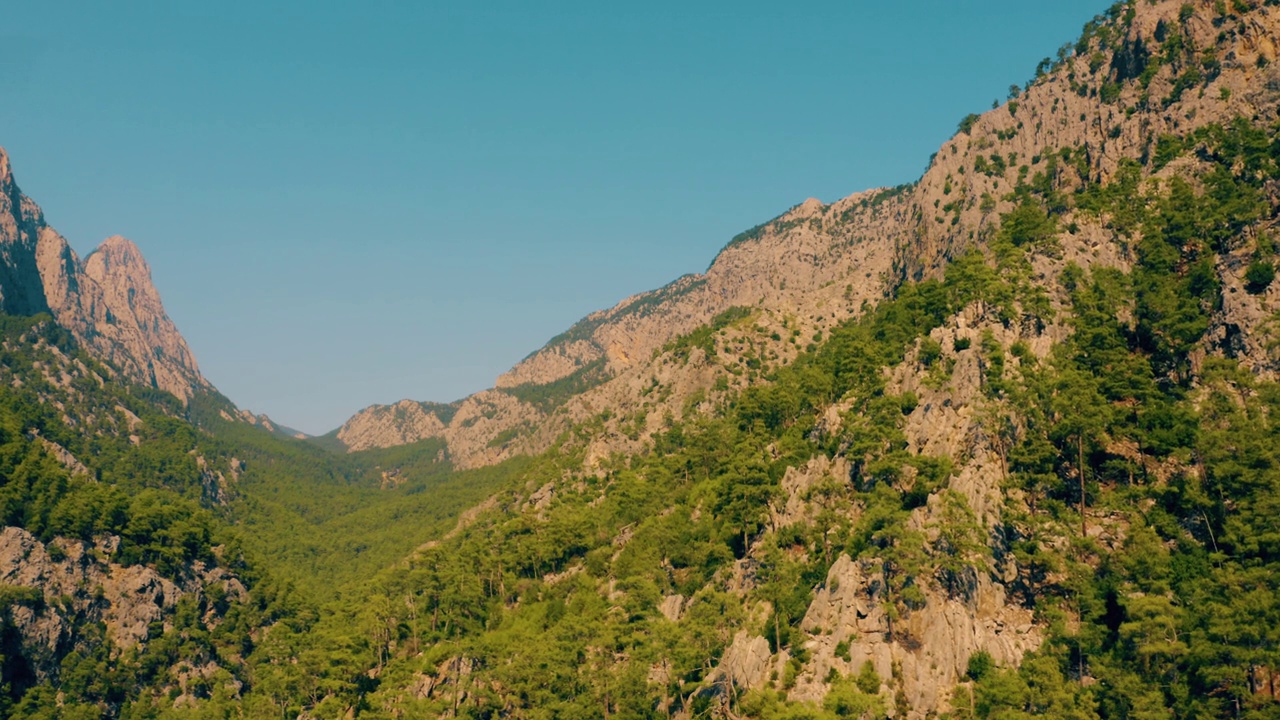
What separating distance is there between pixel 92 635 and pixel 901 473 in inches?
5555

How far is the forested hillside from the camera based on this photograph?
70688 mm

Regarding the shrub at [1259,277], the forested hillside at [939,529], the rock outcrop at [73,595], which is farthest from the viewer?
the rock outcrop at [73,595]

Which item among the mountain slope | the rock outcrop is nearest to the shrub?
the mountain slope

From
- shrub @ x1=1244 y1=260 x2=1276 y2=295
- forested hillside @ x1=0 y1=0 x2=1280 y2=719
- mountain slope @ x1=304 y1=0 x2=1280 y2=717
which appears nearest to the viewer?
mountain slope @ x1=304 y1=0 x2=1280 y2=717

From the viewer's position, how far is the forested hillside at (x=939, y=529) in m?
70.7

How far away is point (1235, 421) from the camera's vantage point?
246 ft

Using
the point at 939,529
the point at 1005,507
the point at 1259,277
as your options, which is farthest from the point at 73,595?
the point at 1259,277

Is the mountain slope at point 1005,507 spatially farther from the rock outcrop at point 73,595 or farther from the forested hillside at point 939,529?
the rock outcrop at point 73,595

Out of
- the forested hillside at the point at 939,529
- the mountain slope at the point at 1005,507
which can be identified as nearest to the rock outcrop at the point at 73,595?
the forested hillside at the point at 939,529

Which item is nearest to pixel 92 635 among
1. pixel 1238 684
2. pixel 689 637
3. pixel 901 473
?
pixel 689 637

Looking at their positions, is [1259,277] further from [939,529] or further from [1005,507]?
[939,529]

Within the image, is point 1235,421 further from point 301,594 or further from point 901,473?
point 301,594

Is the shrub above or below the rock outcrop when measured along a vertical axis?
below

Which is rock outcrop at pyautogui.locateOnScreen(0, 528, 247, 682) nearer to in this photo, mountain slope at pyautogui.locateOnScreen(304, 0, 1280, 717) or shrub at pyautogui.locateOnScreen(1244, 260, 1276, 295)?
mountain slope at pyautogui.locateOnScreen(304, 0, 1280, 717)
